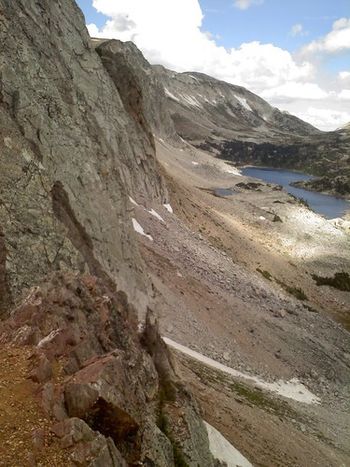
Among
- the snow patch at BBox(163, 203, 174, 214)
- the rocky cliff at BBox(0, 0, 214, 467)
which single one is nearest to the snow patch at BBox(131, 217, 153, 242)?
the rocky cliff at BBox(0, 0, 214, 467)

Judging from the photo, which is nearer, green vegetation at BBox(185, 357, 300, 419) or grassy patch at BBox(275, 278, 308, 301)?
A: green vegetation at BBox(185, 357, 300, 419)

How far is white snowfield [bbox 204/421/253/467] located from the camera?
1370 centimetres

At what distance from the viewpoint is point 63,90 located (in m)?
21.0

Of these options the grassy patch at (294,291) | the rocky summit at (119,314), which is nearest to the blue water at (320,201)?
the grassy patch at (294,291)

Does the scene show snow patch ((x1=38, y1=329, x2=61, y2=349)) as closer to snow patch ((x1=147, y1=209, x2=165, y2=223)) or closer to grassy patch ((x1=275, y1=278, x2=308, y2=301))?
snow patch ((x1=147, y1=209, x2=165, y2=223))

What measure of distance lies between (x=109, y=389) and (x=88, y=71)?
23.8m

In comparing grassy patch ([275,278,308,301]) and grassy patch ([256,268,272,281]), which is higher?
grassy patch ([256,268,272,281])

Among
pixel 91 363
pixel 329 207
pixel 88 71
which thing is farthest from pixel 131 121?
pixel 329 207

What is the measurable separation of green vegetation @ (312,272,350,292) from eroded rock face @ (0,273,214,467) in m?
39.2

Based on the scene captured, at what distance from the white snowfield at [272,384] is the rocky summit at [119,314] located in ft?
0.41

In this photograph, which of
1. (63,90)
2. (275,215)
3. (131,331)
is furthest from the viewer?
(275,215)

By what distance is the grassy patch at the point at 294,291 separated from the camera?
42906 mm

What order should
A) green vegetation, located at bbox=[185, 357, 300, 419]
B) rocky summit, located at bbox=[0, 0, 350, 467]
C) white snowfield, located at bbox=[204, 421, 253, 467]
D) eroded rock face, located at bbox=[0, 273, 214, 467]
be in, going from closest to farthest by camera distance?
1. eroded rock face, located at bbox=[0, 273, 214, 467]
2. rocky summit, located at bbox=[0, 0, 350, 467]
3. white snowfield, located at bbox=[204, 421, 253, 467]
4. green vegetation, located at bbox=[185, 357, 300, 419]

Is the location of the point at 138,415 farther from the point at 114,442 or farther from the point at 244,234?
the point at 244,234
